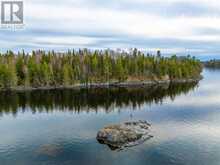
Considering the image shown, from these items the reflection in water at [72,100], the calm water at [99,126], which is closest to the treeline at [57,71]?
the reflection in water at [72,100]

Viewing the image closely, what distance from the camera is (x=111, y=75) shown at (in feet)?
639

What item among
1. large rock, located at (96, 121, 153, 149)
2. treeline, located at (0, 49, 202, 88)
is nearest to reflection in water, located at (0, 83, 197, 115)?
treeline, located at (0, 49, 202, 88)

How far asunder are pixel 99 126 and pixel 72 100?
4602 cm

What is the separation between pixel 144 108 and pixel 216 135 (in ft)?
132

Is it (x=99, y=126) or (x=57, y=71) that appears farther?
(x=57, y=71)

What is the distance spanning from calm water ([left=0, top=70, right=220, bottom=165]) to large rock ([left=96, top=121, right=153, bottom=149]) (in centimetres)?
205

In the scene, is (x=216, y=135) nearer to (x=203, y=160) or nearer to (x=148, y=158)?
(x=203, y=160)

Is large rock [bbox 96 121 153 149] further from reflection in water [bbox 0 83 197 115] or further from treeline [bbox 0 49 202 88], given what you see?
treeline [bbox 0 49 202 88]

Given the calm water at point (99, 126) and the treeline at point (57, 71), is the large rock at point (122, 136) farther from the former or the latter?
the treeline at point (57, 71)

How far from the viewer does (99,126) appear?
85000 mm

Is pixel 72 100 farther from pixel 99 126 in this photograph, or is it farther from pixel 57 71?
pixel 57 71

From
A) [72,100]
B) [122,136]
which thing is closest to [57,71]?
[72,100]

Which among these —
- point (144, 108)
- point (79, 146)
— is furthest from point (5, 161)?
point (144, 108)

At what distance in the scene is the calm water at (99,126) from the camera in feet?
198
